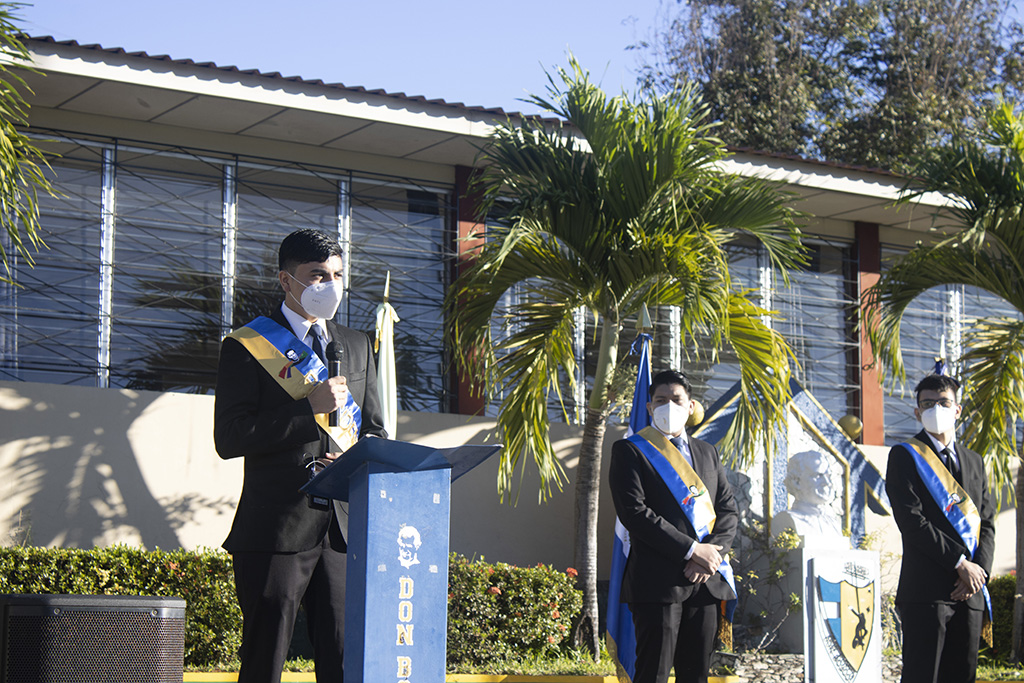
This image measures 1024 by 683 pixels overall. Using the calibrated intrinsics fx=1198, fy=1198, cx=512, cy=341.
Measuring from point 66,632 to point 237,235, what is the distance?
7.27m

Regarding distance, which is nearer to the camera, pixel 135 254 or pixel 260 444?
pixel 260 444

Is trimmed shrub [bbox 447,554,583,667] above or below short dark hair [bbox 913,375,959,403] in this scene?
below

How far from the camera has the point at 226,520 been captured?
10023mm

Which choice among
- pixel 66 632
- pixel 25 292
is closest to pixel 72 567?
pixel 25 292

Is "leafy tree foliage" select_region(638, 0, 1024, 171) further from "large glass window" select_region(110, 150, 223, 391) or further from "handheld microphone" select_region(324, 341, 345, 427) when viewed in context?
"handheld microphone" select_region(324, 341, 345, 427)

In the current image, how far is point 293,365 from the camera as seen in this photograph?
3.92 meters

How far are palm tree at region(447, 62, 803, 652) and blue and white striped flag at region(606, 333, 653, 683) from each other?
135cm

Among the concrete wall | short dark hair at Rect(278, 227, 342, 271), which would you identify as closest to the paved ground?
the concrete wall

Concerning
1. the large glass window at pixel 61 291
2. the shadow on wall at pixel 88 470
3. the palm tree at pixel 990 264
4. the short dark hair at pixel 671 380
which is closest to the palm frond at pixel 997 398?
the palm tree at pixel 990 264

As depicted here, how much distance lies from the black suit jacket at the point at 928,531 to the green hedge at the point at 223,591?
3.33m

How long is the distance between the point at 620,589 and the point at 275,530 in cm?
356

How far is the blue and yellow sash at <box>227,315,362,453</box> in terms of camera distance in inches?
153

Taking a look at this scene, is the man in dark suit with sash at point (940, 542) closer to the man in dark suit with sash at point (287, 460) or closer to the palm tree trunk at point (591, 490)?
the palm tree trunk at point (591, 490)

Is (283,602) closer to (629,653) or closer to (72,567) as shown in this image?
(629,653)
